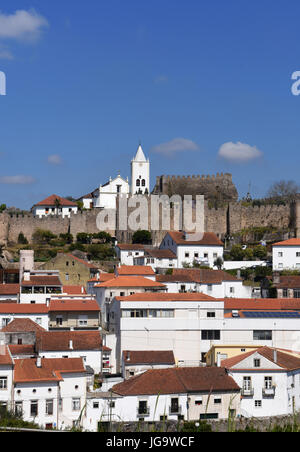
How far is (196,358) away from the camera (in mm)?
29641

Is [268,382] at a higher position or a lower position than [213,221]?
lower

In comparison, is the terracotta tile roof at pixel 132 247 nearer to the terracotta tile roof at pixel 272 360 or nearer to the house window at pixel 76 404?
the terracotta tile roof at pixel 272 360

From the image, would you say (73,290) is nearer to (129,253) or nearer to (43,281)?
(43,281)

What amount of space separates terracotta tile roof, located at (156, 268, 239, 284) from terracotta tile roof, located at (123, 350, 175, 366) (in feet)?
33.9

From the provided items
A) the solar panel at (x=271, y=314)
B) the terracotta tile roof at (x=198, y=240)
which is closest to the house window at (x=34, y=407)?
the solar panel at (x=271, y=314)

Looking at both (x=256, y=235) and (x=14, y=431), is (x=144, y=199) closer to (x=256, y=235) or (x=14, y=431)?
(x=256, y=235)

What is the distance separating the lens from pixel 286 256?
45719 millimetres

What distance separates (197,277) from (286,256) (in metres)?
8.84

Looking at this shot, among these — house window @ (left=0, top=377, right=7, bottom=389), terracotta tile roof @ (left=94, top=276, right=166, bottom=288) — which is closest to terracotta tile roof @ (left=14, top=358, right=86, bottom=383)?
house window @ (left=0, top=377, right=7, bottom=389)

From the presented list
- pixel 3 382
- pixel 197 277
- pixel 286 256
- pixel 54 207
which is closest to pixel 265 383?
pixel 3 382

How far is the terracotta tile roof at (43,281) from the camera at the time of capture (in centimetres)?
3600

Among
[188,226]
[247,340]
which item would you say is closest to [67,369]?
[247,340]

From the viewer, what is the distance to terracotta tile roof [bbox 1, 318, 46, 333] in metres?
28.8

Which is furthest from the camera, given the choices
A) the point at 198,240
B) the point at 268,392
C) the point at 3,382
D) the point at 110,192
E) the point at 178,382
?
the point at 110,192
